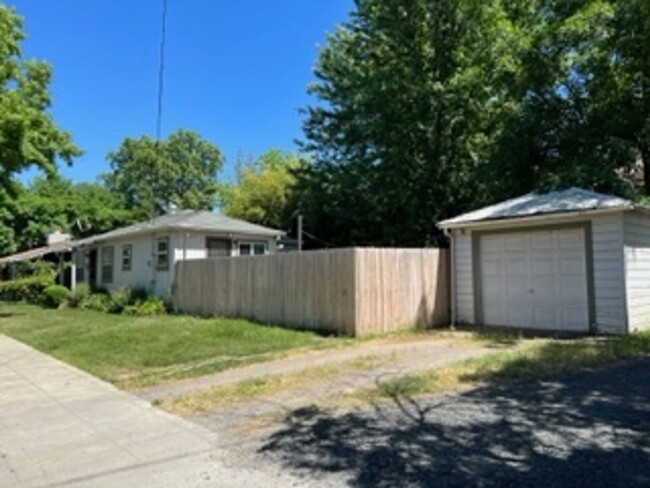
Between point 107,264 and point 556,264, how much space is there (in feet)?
62.6

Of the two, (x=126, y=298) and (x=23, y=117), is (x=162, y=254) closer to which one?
(x=126, y=298)

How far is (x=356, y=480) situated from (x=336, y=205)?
2330 cm

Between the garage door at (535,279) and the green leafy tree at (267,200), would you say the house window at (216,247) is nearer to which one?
the garage door at (535,279)

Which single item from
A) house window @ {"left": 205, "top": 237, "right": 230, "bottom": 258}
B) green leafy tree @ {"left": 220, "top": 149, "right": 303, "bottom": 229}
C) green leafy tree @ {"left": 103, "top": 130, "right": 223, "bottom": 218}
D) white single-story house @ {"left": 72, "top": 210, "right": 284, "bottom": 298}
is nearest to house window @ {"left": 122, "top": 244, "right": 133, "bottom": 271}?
white single-story house @ {"left": 72, "top": 210, "right": 284, "bottom": 298}

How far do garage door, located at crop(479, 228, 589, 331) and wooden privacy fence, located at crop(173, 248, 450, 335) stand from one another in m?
1.23

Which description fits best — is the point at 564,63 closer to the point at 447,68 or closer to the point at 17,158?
the point at 447,68

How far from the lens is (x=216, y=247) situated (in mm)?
21891

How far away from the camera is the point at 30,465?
17.6 ft

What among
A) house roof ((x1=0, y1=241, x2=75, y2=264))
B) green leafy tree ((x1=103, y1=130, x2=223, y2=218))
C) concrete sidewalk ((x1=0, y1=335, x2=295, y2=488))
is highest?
green leafy tree ((x1=103, y1=130, x2=223, y2=218))

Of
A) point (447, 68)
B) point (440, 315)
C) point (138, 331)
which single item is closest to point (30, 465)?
point (138, 331)

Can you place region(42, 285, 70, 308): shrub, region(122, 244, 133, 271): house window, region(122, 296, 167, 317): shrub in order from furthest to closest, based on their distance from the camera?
region(42, 285, 70, 308): shrub
region(122, 244, 133, 271): house window
region(122, 296, 167, 317): shrub

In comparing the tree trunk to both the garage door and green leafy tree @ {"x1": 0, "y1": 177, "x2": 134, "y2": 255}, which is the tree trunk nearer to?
the garage door

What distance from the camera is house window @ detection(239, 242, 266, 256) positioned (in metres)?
22.8

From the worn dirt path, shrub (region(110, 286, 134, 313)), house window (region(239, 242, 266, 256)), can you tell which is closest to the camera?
the worn dirt path
